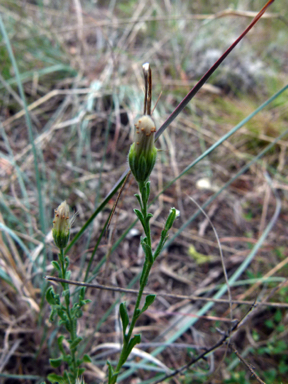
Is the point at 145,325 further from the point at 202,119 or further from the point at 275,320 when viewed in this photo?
the point at 202,119

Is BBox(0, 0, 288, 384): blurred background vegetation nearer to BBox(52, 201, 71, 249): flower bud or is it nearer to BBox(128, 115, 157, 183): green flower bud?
BBox(52, 201, 71, 249): flower bud

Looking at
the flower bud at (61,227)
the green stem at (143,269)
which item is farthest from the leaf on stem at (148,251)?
the flower bud at (61,227)

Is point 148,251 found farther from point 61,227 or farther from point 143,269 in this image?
point 61,227

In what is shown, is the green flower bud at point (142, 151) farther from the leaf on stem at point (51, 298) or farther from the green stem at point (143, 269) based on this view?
the leaf on stem at point (51, 298)

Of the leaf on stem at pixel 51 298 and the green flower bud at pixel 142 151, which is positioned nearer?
the green flower bud at pixel 142 151

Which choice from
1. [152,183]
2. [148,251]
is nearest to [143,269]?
[148,251]

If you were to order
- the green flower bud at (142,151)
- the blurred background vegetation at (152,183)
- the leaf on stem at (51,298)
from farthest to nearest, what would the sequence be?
Answer: the blurred background vegetation at (152,183)
the leaf on stem at (51,298)
the green flower bud at (142,151)

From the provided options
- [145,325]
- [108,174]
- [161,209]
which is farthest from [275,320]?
[108,174]
